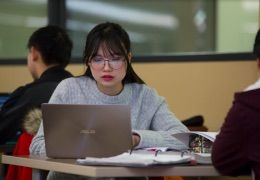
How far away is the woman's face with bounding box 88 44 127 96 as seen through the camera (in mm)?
2676

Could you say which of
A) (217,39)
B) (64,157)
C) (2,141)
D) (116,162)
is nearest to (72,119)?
(64,157)

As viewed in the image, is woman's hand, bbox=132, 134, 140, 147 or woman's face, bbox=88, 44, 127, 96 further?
woman's face, bbox=88, 44, 127, 96

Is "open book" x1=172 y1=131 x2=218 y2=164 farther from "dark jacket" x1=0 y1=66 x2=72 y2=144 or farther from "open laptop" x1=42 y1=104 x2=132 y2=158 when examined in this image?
"dark jacket" x1=0 y1=66 x2=72 y2=144

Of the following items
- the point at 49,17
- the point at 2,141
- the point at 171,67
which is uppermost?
the point at 49,17

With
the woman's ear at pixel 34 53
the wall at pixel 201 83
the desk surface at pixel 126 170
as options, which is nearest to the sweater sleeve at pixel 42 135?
the desk surface at pixel 126 170

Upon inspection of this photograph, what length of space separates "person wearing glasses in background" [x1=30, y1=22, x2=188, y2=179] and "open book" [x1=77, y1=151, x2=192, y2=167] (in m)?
0.35

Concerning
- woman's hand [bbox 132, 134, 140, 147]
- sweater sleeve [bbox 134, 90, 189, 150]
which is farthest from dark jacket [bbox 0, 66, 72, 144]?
woman's hand [bbox 132, 134, 140, 147]

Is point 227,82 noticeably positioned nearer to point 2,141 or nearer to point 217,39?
point 217,39

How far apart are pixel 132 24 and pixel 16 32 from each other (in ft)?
3.25

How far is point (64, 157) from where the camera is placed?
234 cm

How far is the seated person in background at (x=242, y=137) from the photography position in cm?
207

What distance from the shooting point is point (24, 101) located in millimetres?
3422

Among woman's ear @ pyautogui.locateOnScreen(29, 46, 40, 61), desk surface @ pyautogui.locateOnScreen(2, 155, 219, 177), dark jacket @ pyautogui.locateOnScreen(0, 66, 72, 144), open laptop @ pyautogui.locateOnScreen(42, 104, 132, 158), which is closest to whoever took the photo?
desk surface @ pyautogui.locateOnScreen(2, 155, 219, 177)

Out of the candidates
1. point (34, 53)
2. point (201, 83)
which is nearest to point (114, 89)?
point (34, 53)
